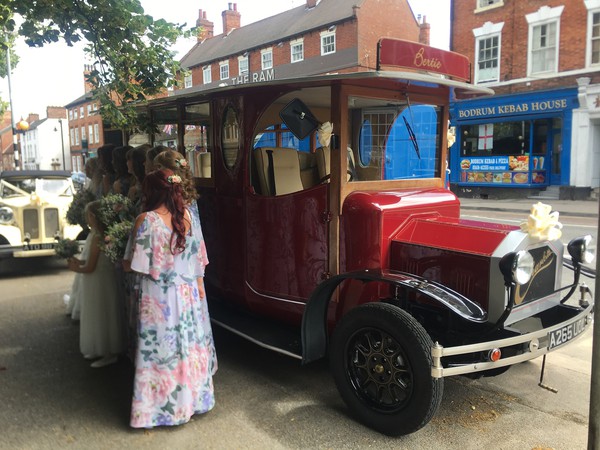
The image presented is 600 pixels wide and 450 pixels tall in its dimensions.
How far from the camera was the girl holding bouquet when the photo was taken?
4.25 m

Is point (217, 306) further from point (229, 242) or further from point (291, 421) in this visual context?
point (291, 421)

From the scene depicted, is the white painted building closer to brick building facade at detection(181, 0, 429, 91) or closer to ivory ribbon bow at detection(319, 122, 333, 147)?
brick building facade at detection(181, 0, 429, 91)

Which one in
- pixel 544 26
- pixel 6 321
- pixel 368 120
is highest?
pixel 544 26

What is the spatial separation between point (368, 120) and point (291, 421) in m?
2.29

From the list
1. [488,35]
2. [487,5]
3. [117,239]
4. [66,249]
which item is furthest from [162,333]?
[487,5]

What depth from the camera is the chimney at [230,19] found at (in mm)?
37375

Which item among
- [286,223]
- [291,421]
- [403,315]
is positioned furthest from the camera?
[286,223]

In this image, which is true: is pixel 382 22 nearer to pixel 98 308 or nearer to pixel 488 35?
pixel 488 35

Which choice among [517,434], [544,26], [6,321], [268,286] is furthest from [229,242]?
[544,26]

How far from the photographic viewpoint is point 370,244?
A: 3.50 metres

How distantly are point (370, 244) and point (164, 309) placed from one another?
141 centimetres

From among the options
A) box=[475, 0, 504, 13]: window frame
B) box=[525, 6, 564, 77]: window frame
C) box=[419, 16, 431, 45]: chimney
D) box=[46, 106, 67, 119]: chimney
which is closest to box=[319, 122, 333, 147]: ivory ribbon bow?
box=[525, 6, 564, 77]: window frame

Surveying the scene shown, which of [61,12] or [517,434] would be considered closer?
[517,434]

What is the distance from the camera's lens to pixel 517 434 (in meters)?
3.15
